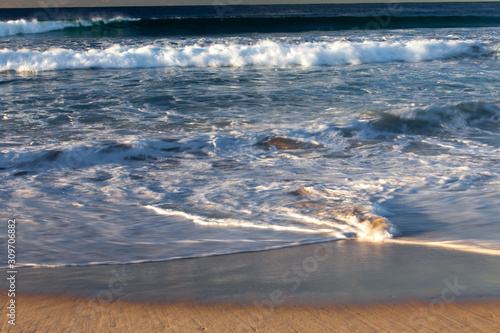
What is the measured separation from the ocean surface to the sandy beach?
20 centimetres

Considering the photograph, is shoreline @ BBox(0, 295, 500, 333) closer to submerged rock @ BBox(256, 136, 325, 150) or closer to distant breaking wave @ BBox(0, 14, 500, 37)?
submerged rock @ BBox(256, 136, 325, 150)

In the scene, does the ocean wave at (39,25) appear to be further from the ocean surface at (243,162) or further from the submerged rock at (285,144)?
the submerged rock at (285,144)

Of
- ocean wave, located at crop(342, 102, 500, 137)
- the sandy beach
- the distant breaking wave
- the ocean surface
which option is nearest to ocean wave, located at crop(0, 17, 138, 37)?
the distant breaking wave

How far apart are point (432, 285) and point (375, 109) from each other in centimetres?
544

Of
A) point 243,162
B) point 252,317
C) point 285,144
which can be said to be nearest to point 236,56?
point 285,144

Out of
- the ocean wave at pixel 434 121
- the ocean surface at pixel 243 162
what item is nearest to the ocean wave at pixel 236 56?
the ocean surface at pixel 243 162

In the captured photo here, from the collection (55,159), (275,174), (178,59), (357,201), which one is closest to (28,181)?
(55,159)

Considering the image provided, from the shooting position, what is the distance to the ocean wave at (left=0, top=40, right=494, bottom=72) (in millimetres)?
14570

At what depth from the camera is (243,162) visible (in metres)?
4.76

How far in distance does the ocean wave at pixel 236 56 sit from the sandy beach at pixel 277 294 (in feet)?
42.6

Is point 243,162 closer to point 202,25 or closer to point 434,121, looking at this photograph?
point 434,121

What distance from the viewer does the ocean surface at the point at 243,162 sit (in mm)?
2855

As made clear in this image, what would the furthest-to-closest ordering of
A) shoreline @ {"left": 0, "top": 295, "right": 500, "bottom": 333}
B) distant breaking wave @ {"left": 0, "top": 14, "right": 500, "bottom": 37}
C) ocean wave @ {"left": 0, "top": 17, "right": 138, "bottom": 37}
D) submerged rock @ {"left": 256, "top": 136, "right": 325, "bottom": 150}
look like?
ocean wave @ {"left": 0, "top": 17, "right": 138, "bottom": 37}, distant breaking wave @ {"left": 0, "top": 14, "right": 500, "bottom": 37}, submerged rock @ {"left": 256, "top": 136, "right": 325, "bottom": 150}, shoreline @ {"left": 0, "top": 295, "right": 500, "bottom": 333}

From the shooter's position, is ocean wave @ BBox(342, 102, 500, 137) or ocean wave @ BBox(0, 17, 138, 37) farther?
ocean wave @ BBox(0, 17, 138, 37)
